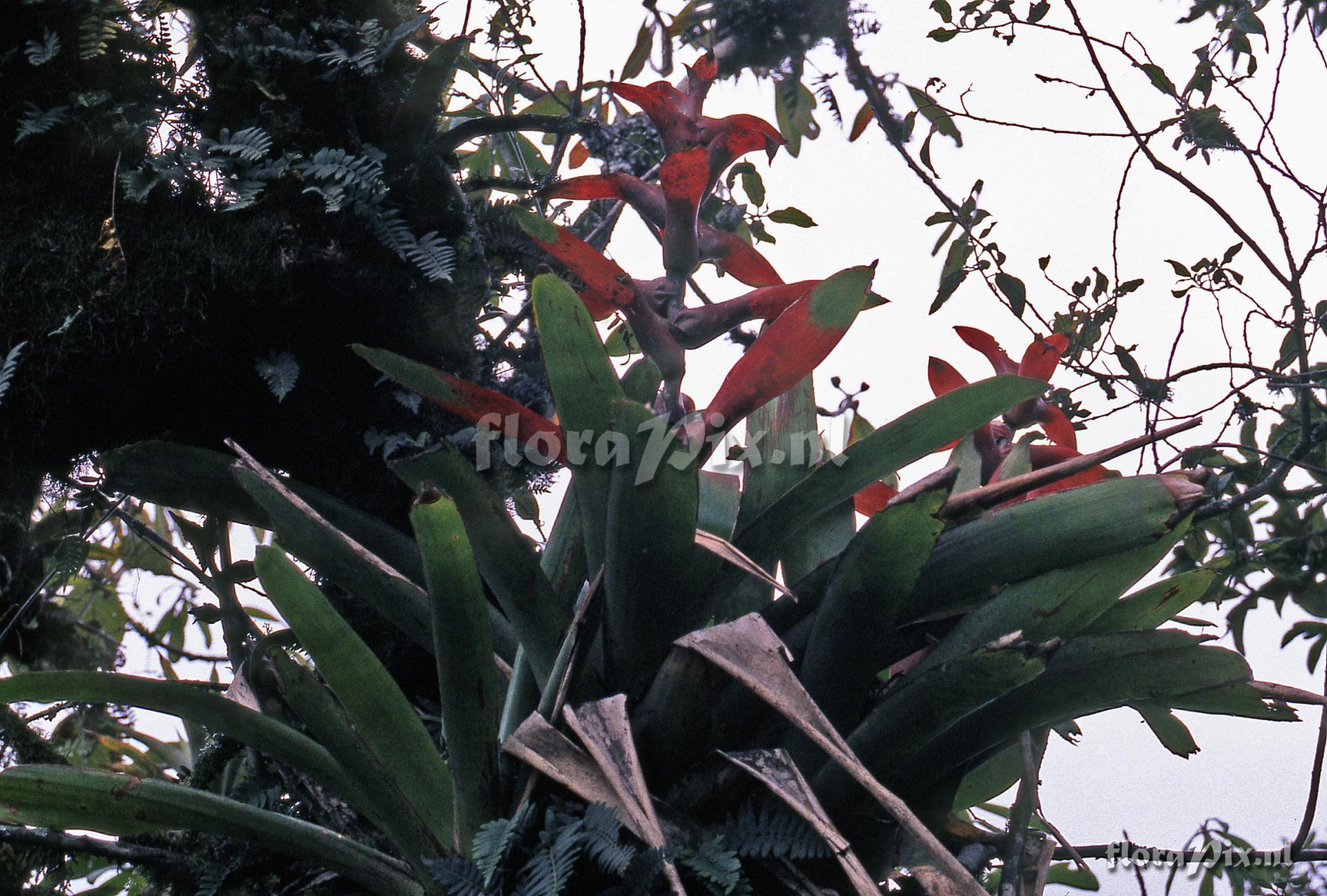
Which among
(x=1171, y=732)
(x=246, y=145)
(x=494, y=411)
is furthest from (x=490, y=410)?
(x=1171, y=732)

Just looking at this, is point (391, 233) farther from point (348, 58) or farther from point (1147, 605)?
point (1147, 605)

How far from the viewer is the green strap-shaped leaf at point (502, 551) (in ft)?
2.83

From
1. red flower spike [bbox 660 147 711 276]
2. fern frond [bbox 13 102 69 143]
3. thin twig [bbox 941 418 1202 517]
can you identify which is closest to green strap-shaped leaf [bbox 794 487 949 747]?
thin twig [bbox 941 418 1202 517]

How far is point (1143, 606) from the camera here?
924 mm

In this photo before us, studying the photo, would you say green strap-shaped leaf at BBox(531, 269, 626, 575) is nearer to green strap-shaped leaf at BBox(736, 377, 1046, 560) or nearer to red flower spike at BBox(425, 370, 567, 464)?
red flower spike at BBox(425, 370, 567, 464)

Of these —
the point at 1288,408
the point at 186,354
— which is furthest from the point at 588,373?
the point at 1288,408

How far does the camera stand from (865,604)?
0.82 m

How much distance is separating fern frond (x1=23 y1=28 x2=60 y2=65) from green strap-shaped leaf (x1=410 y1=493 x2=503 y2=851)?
Answer: 0.90 meters

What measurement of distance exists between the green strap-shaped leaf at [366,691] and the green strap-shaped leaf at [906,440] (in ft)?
1.37

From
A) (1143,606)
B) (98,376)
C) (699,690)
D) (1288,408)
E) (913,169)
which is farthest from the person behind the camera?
(1288,408)

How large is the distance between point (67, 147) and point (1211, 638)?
1.47 metres

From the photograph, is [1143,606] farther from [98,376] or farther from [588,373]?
[98,376]

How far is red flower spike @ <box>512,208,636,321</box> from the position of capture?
1.01 metres

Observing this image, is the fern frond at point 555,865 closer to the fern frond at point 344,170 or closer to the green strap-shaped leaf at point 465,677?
the green strap-shaped leaf at point 465,677
